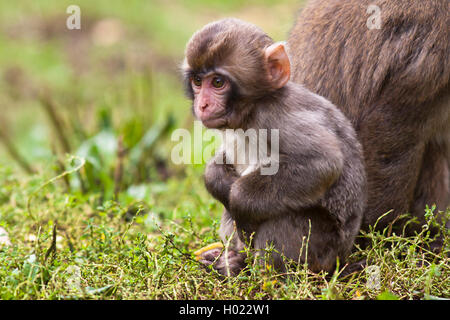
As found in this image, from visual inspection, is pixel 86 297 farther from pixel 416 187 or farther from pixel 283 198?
pixel 416 187

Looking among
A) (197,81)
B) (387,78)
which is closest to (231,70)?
(197,81)

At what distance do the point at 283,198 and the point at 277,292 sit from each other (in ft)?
1.62

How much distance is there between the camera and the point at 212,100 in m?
3.61

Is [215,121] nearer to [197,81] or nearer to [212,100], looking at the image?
[212,100]

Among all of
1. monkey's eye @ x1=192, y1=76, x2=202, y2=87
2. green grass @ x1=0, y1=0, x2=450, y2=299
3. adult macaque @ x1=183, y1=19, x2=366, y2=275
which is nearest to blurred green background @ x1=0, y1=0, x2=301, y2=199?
green grass @ x1=0, y1=0, x2=450, y2=299

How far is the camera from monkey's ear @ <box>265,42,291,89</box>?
3.65 m

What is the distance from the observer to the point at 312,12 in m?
4.75

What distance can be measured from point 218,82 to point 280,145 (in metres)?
0.49

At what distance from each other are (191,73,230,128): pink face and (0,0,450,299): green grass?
688 millimetres

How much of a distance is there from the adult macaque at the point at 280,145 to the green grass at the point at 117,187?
0.71ft

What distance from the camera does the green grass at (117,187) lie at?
3.62m

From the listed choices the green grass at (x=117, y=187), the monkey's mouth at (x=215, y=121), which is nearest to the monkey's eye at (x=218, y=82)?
the monkey's mouth at (x=215, y=121)

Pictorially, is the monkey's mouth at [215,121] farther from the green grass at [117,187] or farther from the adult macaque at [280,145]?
the green grass at [117,187]

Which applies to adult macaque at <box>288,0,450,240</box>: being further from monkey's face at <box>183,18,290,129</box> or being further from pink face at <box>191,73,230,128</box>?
pink face at <box>191,73,230,128</box>
